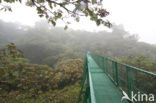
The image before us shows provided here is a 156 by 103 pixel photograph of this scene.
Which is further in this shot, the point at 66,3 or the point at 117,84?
the point at 117,84

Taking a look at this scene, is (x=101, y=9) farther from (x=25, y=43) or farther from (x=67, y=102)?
(x=25, y=43)

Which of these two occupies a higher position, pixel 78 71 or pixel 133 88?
pixel 133 88

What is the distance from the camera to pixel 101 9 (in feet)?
5.69

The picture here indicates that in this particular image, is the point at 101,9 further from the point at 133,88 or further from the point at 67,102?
the point at 67,102

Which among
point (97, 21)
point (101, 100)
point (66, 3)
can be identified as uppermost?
point (66, 3)

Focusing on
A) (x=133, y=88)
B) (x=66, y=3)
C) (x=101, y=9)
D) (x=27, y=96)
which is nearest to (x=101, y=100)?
(x=133, y=88)

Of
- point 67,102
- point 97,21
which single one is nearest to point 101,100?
point 97,21

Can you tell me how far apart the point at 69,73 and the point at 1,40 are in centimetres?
2225

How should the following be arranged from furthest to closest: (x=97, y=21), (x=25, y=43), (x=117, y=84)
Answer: (x=25, y=43), (x=117, y=84), (x=97, y=21)

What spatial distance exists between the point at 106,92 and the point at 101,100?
52 cm

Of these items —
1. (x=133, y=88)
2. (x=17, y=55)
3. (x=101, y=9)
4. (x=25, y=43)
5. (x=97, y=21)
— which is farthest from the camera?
(x=25, y=43)

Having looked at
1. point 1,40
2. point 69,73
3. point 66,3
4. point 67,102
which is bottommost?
point 67,102

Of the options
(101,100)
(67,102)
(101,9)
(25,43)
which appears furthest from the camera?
(25,43)

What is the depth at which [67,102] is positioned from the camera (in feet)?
18.7
